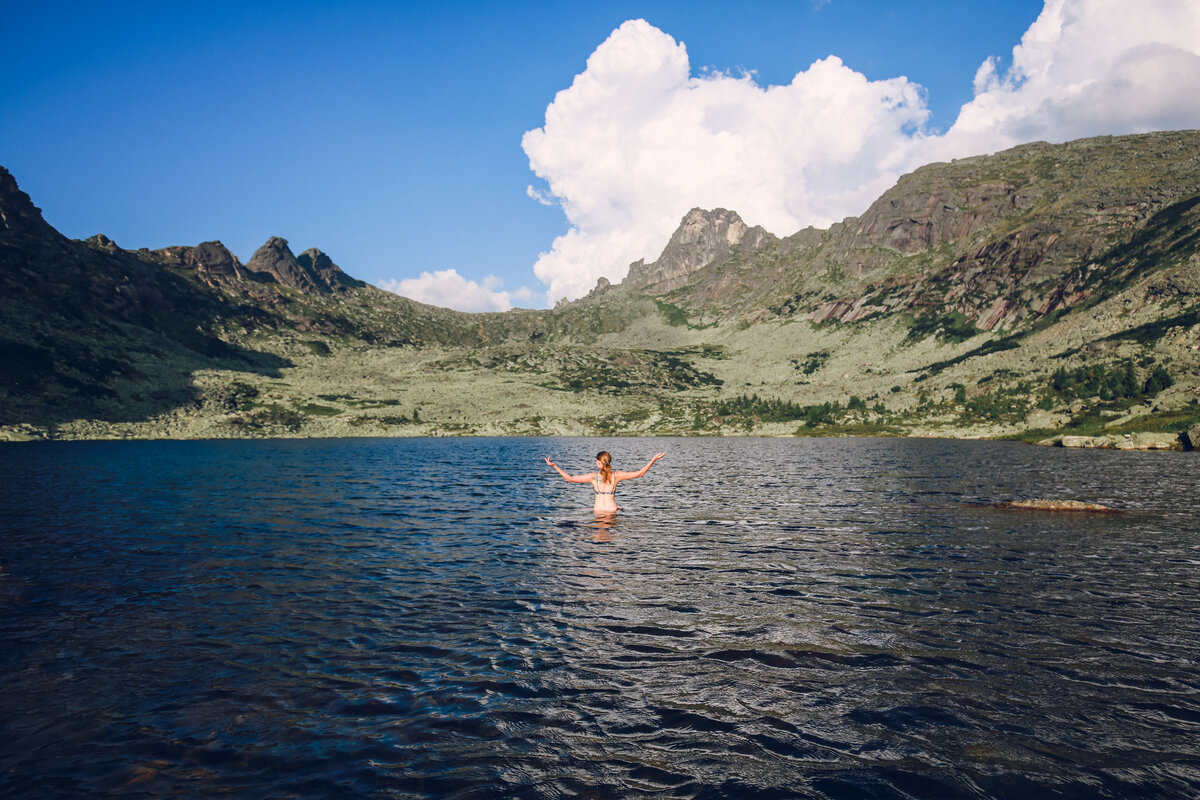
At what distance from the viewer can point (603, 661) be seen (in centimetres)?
1290

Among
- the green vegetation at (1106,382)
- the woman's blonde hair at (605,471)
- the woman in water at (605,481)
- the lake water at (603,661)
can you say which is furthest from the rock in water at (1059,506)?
the green vegetation at (1106,382)

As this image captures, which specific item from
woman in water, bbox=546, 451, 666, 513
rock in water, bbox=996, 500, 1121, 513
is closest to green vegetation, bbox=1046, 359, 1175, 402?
rock in water, bbox=996, 500, 1121, 513

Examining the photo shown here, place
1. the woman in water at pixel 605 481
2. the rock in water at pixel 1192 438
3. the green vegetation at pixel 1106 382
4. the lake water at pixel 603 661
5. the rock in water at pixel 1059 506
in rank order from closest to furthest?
the lake water at pixel 603 661 < the woman in water at pixel 605 481 < the rock in water at pixel 1059 506 < the rock in water at pixel 1192 438 < the green vegetation at pixel 1106 382

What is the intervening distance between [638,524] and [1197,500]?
39851mm

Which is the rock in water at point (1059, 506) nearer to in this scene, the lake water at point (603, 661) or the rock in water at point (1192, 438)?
the lake water at point (603, 661)

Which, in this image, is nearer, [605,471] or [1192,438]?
[605,471]

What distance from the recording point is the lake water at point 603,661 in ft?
28.8

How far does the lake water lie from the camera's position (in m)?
8.77

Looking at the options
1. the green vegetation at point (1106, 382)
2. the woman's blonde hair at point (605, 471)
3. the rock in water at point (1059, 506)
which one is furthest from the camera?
the green vegetation at point (1106, 382)

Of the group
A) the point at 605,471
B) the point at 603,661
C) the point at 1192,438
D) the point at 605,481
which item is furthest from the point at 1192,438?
the point at 603,661

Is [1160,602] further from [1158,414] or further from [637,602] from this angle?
[1158,414]

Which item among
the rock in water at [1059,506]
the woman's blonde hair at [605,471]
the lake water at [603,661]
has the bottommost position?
the lake water at [603,661]

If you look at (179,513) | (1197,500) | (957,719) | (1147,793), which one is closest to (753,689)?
(957,719)

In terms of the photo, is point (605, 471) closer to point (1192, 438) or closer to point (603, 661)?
point (603, 661)
